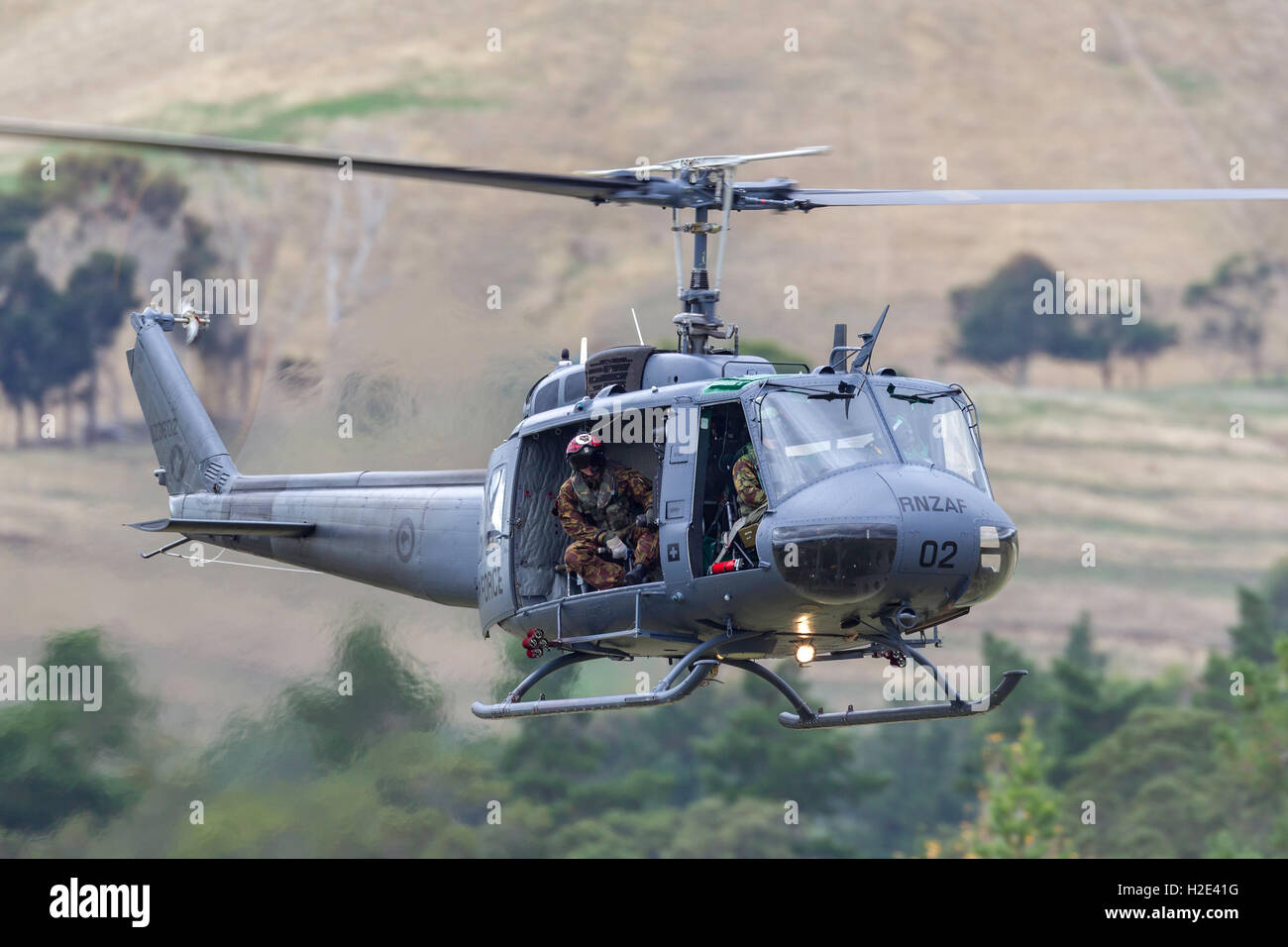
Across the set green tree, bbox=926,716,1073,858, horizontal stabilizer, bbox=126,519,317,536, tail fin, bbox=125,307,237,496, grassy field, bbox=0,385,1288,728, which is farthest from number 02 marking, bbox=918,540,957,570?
grassy field, bbox=0,385,1288,728

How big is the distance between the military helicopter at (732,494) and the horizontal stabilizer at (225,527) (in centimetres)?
173

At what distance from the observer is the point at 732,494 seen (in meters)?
10.4

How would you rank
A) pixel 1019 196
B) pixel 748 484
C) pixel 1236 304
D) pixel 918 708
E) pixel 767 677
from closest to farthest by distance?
1. pixel 748 484
2. pixel 918 708
3. pixel 767 677
4. pixel 1019 196
5. pixel 1236 304

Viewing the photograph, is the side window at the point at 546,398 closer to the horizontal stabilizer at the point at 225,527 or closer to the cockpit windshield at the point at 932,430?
the cockpit windshield at the point at 932,430

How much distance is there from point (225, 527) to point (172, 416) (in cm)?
331

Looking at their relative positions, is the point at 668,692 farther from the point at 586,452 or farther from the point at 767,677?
the point at 586,452

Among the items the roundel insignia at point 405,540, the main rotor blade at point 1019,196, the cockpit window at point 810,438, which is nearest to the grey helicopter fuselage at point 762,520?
the cockpit window at point 810,438

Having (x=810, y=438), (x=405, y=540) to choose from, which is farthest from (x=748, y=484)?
(x=405, y=540)

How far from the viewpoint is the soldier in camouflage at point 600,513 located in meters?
10.7

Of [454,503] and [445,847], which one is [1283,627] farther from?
[454,503]

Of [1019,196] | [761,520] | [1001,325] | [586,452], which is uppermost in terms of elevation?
[1019,196]

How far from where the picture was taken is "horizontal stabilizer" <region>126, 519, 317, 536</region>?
12.7 m
